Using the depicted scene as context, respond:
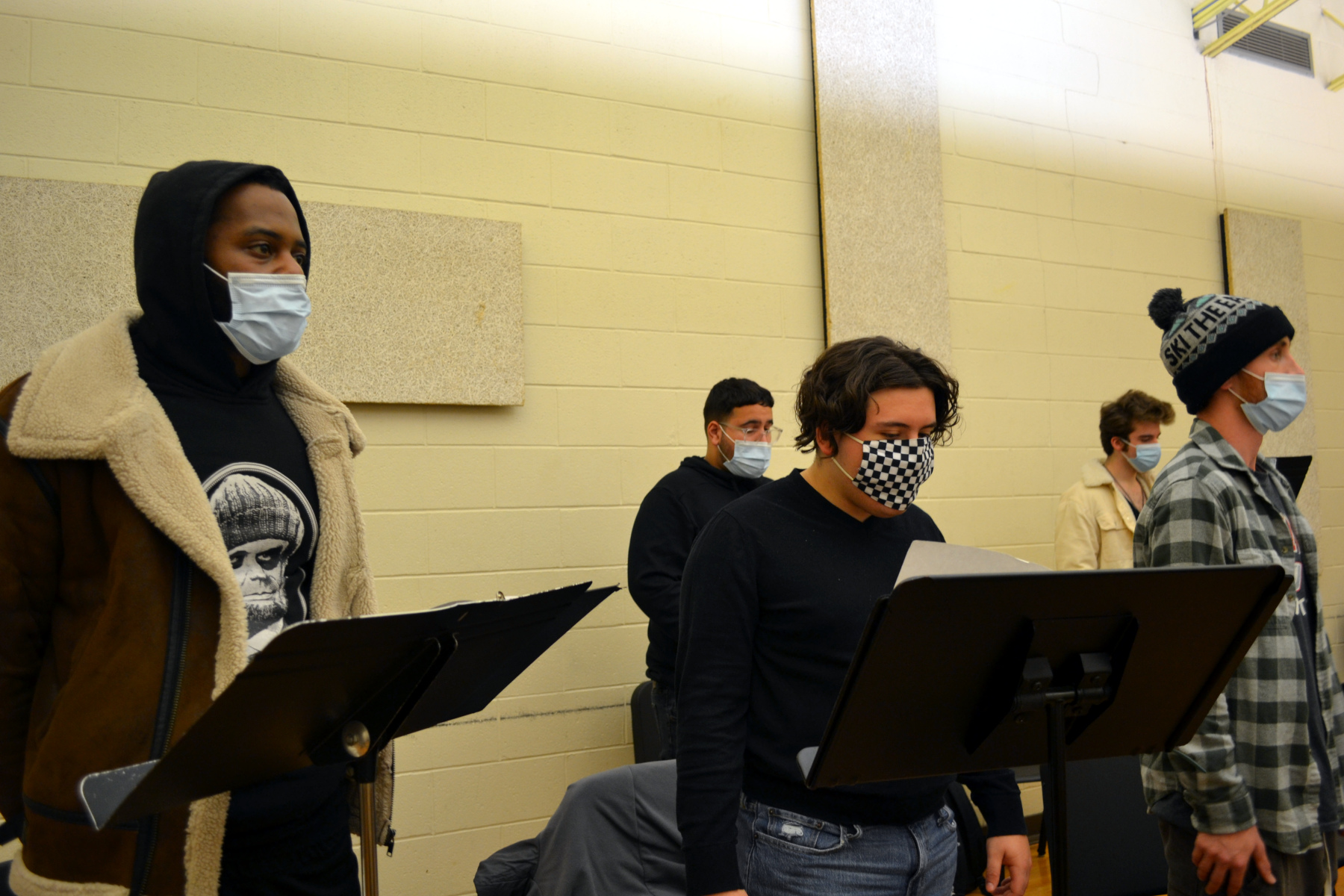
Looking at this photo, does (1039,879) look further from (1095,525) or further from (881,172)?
(881,172)

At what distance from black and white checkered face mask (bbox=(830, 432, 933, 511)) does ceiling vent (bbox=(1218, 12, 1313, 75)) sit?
4.40 metres

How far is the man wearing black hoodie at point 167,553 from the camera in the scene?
1.09 metres

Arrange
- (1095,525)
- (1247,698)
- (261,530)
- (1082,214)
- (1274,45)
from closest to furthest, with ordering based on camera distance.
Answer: (261,530) → (1247,698) → (1095,525) → (1082,214) → (1274,45)

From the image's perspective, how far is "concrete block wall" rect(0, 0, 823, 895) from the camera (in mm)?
2832

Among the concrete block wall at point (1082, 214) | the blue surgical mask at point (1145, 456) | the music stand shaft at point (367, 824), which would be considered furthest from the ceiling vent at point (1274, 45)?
the music stand shaft at point (367, 824)

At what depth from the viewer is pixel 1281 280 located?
15.3 feet

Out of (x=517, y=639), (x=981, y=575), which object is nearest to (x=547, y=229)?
(x=517, y=639)

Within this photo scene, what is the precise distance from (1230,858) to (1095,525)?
224 cm

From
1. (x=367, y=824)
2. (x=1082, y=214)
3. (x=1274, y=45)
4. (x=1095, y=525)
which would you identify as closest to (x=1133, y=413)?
(x=1095, y=525)

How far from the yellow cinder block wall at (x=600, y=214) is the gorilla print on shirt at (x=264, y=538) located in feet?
5.55

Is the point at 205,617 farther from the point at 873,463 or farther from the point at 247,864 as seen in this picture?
the point at 873,463

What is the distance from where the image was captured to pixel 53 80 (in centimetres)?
271

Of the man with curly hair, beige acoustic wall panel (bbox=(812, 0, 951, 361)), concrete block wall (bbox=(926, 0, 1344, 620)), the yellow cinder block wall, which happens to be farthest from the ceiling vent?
the man with curly hair

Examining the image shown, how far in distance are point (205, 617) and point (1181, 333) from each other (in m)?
1.84
